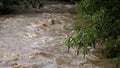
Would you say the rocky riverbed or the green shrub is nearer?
the green shrub

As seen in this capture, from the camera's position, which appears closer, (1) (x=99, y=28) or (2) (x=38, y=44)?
(1) (x=99, y=28)

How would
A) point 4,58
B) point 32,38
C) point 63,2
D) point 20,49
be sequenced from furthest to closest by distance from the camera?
point 63,2
point 32,38
point 20,49
point 4,58

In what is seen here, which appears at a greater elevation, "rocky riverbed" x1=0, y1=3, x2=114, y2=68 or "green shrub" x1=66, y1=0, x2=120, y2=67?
"green shrub" x1=66, y1=0, x2=120, y2=67

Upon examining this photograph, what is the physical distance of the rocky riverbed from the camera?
678cm

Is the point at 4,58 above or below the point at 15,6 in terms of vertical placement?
below

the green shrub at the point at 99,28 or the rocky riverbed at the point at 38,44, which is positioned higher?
the green shrub at the point at 99,28

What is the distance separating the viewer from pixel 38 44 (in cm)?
807

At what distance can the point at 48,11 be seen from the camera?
40.3ft

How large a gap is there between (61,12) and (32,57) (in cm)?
526

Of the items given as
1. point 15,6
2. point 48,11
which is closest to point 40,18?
point 48,11

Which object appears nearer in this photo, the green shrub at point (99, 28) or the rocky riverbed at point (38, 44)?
the green shrub at point (99, 28)

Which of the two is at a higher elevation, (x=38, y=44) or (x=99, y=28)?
(x=99, y=28)

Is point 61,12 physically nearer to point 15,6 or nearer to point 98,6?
point 15,6

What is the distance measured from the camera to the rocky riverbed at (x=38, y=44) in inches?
267
